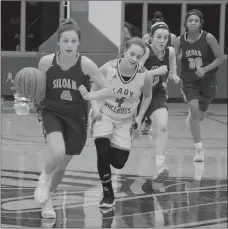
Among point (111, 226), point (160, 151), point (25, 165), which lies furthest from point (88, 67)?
point (25, 165)

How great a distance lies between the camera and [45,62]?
5.54m

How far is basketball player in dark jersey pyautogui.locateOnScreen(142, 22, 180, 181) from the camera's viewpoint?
19.2 feet

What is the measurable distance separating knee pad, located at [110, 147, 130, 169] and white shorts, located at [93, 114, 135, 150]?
0.49 ft

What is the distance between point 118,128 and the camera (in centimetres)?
613

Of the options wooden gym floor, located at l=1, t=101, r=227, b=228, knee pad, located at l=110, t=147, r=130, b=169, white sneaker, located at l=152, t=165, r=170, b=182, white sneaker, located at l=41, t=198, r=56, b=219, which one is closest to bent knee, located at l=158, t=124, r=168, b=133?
white sneaker, located at l=152, t=165, r=170, b=182

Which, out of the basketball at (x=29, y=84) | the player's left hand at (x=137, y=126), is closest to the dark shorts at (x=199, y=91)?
the player's left hand at (x=137, y=126)

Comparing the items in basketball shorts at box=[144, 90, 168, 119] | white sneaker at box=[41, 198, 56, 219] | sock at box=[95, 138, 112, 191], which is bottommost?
white sneaker at box=[41, 198, 56, 219]

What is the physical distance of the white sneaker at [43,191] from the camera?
19.2ft

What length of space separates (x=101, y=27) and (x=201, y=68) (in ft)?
12.3

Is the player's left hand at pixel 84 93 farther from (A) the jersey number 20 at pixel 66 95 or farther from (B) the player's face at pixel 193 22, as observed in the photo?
(B) the player's face at pixel 193 22

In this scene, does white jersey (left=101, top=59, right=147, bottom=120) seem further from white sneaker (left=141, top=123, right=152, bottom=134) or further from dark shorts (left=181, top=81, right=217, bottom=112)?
white sneaker (left=141, top=123, right=152, bottom=134)

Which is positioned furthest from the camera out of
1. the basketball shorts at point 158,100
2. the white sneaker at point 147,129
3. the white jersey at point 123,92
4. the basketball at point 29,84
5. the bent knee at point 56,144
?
the white sneaker at point 147,129

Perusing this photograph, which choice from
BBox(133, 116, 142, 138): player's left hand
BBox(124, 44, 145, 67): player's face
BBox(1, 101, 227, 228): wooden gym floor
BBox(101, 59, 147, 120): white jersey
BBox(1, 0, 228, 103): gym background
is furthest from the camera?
BBox(1, 0, 228, 103): gym background

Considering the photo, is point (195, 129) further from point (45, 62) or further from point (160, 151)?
point (45, 62)
